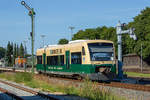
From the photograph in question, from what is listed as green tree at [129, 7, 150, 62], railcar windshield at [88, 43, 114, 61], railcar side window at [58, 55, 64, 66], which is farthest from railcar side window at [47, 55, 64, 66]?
green tree at [129, 7, 150, 62]

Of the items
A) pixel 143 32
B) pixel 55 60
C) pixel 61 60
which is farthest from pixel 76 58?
pixel 143 32

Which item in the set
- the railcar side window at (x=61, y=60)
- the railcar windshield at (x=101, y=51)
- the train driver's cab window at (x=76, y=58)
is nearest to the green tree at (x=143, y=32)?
the railcar side window at (x=61, y=60)

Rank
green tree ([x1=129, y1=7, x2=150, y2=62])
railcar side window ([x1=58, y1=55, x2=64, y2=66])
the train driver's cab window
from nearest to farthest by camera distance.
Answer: the train driver's cab window < railcar side window ([x1=58, y1=55, x2=64, y2=66]) < green tree ([x1=129, y1=7, x2=150, y2=62])

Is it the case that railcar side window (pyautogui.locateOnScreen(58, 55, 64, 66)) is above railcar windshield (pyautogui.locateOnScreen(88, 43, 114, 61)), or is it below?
below

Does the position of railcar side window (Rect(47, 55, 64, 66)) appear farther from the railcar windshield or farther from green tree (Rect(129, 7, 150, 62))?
green tree (Rect(129, 7, 150, 62))

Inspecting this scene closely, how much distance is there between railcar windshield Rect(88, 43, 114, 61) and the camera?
19.0 meters

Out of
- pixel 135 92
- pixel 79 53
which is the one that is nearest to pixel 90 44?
pixel 79 53

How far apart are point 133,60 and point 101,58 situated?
4112 centimetres

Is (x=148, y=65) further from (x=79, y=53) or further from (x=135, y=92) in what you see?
(x=135, y=92)

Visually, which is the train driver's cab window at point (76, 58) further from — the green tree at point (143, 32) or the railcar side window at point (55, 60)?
the green tree at point (143, 32)

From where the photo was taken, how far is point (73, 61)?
2086 centimetres

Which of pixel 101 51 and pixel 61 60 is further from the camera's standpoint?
pixel 61 60

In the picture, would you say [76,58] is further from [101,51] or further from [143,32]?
[143,32]

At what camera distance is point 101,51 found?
63.2 ft
